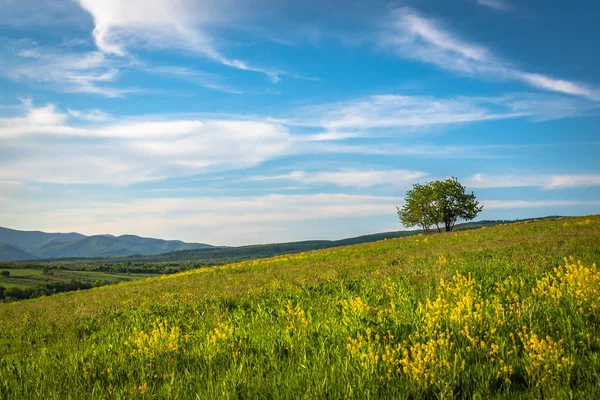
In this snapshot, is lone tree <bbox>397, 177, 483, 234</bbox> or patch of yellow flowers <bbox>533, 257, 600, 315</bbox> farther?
lone tree <bbox>397, 177, 483, 234</bbox>

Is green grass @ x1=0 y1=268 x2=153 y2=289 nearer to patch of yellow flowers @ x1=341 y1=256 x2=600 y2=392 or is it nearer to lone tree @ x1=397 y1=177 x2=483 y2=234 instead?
lone tree @ x1=397 y1=177 x2=483 y2=234

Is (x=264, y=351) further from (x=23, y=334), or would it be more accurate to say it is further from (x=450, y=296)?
(x=23, y=334)

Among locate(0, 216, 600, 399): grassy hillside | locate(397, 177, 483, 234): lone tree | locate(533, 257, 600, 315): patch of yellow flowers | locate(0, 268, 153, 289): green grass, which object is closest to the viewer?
locate(0, 216, 600, 399): grassy hillside

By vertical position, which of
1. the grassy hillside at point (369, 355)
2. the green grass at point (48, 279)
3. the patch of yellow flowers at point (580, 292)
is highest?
the patch of yellow flowers at point (580, 292)

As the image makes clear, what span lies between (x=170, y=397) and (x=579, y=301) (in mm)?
5906

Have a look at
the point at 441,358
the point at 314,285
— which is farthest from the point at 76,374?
the point at 314,285

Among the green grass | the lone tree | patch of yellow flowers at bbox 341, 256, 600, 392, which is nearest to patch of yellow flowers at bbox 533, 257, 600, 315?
patch of yellow flowers at bbox 341, 256, 600, 392

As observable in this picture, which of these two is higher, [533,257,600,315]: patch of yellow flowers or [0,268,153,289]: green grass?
[533,257,600,315]: patch of yellow flowers

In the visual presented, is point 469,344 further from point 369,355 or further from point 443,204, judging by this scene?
point 443,204

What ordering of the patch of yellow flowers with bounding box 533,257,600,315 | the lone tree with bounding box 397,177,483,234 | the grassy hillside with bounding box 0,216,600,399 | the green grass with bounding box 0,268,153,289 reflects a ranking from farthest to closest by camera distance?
the green grass with bounding box 0,268,153,289, the lone tree with bounding box 397,177,483,234, the patch of yellow flowers with bounding box 533,257,600,315, the grassy hillside with bounding box 0,216,600,399

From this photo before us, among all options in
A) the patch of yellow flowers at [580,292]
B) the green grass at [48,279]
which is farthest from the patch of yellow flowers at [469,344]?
the green grass at [48,279]

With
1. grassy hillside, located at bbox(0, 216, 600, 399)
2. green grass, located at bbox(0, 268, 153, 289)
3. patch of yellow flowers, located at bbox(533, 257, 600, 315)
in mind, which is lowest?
green grass, located at bbox(0, 268, 153, 289)

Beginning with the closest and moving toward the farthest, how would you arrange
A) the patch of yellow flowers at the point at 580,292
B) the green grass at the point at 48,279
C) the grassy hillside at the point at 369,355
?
the grassy hillside at the point at 369,355 → the patch of yellow flowers at the point at 580,292 → the green grass at the point at 48,279

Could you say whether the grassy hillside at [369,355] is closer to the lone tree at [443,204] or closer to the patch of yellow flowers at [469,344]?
the patch of yellow flowers at [469,344]
